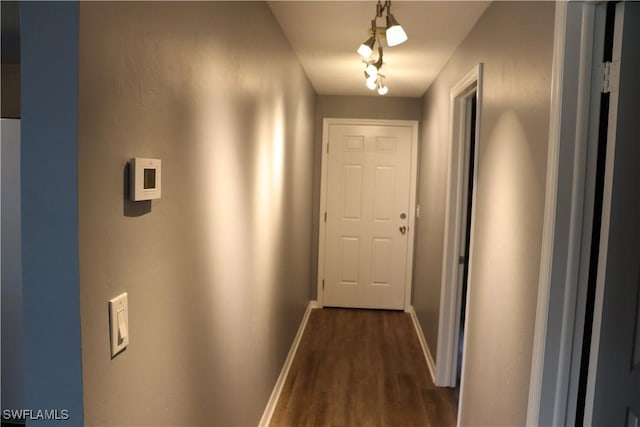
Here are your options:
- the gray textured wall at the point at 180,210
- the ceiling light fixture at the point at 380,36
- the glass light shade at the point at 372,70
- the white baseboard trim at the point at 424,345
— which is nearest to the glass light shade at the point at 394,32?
the ceiling light fixture at the point at 380,36

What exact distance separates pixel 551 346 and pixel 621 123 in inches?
27.4

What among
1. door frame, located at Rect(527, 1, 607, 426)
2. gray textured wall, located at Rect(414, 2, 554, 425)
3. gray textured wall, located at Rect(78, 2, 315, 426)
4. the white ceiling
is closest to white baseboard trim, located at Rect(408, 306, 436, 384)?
gray textured wall, located at Rect(414, 2, 554, 425)

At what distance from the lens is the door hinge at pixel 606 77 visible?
1.27m

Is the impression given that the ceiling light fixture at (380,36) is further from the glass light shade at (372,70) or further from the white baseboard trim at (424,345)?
the white baseboard trim at (424,345)

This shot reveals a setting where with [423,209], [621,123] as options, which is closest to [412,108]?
[423,209]

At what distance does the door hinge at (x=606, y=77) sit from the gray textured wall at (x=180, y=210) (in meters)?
1.22

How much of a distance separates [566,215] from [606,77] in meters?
0.41

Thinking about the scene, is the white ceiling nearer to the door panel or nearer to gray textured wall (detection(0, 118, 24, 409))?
the door panel

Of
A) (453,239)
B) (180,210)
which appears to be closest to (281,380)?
(453,239)

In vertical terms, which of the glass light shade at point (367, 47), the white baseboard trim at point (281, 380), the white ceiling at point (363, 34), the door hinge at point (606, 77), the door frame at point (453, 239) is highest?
the white ceiling at point (363, 34)

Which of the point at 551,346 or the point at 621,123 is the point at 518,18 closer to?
the point at 621,123

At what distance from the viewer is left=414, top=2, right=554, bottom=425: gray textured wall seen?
151 centimetres

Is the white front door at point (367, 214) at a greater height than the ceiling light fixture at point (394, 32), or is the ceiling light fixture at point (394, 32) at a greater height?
the ceiling light fixture at point (394, 32)

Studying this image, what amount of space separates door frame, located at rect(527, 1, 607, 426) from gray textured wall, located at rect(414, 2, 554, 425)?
0.10 metres
